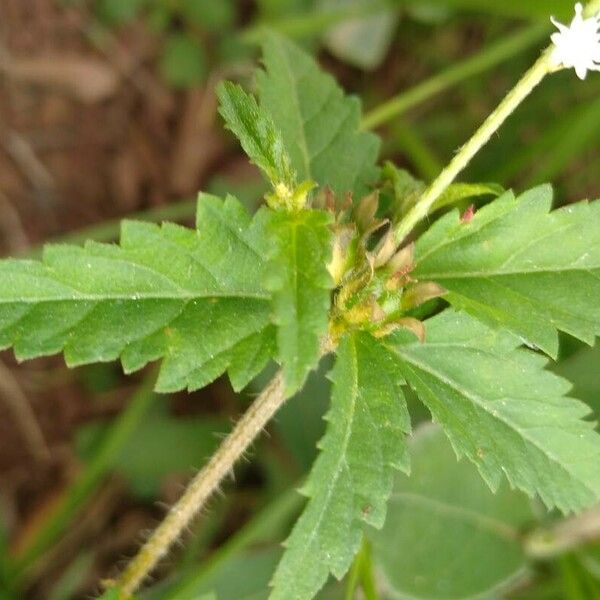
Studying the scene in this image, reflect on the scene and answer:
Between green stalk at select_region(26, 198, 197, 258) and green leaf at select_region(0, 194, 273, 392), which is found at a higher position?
green stalk at select_region(26, 198, 197, 258)

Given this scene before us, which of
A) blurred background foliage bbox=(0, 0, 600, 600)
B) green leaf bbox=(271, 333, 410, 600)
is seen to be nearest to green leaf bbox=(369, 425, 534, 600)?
blurred background foliage bbox=(0, 0, 600, 600)

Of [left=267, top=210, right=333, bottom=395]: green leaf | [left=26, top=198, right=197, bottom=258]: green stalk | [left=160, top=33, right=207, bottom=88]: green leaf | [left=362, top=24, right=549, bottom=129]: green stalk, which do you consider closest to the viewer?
[left=267, top=210, right=333, bottom=395]: green leaf

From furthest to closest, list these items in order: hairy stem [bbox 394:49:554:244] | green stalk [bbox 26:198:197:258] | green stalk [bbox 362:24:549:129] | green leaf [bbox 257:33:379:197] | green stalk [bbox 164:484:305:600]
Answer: green stalk [bbox 26:198:197:258], green stalk [bbox 362:24:549:129], green stalk [bbox 164:484:305:600], green leaf [bbox 257:33:379:197], hairy stem [bbox 394:49:554:244]

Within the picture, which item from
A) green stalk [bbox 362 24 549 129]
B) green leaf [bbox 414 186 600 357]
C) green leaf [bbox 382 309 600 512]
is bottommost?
green leaf [bbox 382 309 600 512]

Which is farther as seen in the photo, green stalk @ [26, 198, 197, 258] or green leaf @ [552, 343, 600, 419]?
green stalk @ [26, 198, 197, 258]

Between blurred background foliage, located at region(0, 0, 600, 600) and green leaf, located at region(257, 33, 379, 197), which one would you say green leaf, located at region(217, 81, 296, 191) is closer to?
green leaf, located at region(257, 33, 379, 197)

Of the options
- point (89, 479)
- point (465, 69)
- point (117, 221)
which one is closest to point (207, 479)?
point (89, 479)

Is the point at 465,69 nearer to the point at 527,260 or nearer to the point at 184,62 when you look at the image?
the point at 184,62

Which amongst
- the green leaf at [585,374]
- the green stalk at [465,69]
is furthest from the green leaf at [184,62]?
the green leaf at [585,374]
